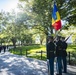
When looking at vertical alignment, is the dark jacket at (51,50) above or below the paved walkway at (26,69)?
above

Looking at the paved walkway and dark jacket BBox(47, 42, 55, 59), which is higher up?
dark jacket BBox(47, 42, 55, 59)

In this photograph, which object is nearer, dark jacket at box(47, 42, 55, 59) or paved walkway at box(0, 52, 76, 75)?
dark jacket at box(47, 42, 55, 59)

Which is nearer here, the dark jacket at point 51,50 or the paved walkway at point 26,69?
the dark jacket at point 51,50

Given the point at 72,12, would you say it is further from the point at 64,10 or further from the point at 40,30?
the point at 40,30

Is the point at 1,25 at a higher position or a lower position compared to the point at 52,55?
higher

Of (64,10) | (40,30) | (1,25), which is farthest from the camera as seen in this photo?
(1,25)

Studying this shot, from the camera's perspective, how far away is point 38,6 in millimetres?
28281

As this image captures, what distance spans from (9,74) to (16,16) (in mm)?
22751

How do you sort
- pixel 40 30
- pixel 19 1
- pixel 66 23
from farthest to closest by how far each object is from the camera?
pixel 40 30, pixel 19 1, pixel 66 23

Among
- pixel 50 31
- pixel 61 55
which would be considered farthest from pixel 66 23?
pixel 61 55

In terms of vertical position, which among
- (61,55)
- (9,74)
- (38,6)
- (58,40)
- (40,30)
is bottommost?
(9,74)

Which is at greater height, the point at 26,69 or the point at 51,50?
the point at 51,50

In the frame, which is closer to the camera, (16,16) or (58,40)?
(58,40)

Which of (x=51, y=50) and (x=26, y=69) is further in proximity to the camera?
(x=26, y=69)
